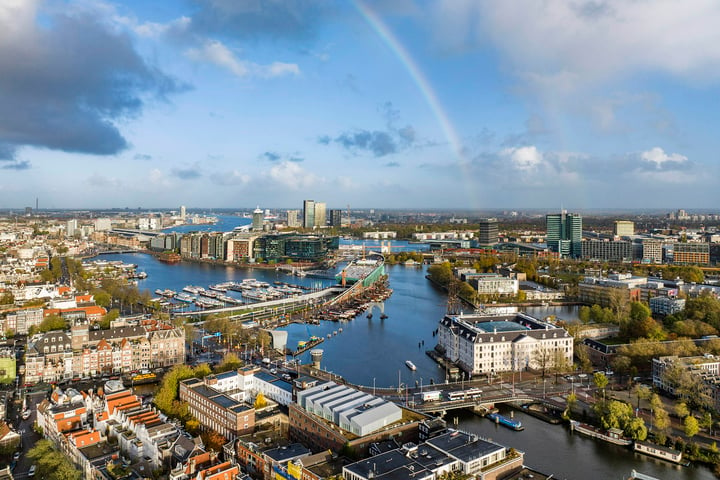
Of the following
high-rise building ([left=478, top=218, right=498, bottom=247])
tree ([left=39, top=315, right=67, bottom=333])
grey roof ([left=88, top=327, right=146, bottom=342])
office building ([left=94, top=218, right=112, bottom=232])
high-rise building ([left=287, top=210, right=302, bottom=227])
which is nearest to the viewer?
grey roof ([left=88, top=327, right=146, bottom=342])

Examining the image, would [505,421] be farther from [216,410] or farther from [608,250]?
[608,250]

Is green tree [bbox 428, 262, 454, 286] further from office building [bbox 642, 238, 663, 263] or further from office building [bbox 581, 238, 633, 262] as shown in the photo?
office building [bbox 642, 238, 663, 263]

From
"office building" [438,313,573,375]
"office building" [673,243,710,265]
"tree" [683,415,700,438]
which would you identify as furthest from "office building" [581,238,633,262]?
"tree" [683,415,700,438]

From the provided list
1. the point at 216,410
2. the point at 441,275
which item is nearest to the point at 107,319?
the point at 216,410

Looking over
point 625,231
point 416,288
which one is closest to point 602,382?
point 416,288

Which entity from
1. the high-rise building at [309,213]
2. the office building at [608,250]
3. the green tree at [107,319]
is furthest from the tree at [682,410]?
the high-rise building at [309,213]

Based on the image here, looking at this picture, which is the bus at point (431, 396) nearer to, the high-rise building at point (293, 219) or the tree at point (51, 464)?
the tree at point (51, 464)

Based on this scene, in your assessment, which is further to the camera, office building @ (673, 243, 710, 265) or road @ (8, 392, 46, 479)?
office building @ (673, 243, 710, 265)
